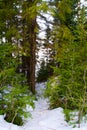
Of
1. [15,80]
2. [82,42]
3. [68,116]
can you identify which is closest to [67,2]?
[82,42]

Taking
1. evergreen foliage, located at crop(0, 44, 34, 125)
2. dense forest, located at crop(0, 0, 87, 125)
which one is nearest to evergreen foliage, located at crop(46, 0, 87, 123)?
dense forest, located at crop(0, 0, 87, 125)

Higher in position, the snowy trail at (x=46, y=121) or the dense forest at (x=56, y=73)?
the dense forest at (x=56, y=73)

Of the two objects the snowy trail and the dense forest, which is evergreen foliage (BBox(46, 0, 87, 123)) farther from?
the snowy trail

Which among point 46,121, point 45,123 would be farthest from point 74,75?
point 45,123

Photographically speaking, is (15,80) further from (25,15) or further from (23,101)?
(25,15)

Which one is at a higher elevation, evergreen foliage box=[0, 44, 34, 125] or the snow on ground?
evergreen foliage box=[0, 44, 34, 125]

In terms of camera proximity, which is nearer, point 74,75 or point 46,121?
point 46,121

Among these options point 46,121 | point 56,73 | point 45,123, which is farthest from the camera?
point 56,73

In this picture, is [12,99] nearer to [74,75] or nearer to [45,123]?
[45,123]

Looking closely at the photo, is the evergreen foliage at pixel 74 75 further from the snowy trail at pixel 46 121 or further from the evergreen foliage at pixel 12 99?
the evergreen foliage at pixel 12 99

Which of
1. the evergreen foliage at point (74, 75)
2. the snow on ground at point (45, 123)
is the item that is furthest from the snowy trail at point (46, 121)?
the evergreen foliage at point (74, 75)

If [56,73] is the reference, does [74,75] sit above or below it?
above

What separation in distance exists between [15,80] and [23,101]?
1.73m

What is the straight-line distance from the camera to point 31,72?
19.5m
